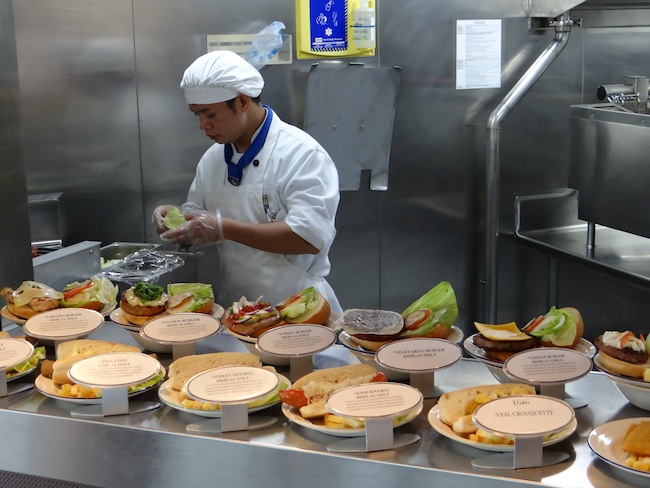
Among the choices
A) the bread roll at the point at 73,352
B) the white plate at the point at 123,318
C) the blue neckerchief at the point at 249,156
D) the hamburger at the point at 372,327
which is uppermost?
the blue neckerchief at the point at 249,156

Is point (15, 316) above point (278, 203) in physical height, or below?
below

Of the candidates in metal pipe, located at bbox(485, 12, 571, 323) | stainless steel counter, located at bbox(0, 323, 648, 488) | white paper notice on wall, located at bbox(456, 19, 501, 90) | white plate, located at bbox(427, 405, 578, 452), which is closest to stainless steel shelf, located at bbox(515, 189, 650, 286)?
metal pipe, located at bbox(485, 12, 571, 323)

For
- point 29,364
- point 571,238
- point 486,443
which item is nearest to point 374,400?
point 486,443

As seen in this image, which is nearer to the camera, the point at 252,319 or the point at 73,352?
the point at 73,352

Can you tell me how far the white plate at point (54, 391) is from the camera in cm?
174

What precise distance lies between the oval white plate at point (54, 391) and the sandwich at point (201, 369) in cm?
5

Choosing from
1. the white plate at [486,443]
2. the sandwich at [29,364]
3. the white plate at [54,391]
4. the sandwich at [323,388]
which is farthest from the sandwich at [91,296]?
the white plate at [486,443]

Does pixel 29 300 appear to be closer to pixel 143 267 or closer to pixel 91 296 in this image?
pixel 91 296

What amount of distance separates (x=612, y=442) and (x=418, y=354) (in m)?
0.42

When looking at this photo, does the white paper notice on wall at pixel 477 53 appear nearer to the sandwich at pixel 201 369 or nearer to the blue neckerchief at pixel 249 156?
the blue neckerchief at pixel 249 156

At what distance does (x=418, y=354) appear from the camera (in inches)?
69.4

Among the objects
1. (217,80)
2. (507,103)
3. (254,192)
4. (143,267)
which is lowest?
(143,267)

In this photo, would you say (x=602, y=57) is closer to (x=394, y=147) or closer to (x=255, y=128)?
(x=394, y=147)

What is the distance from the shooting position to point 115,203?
4.11m
